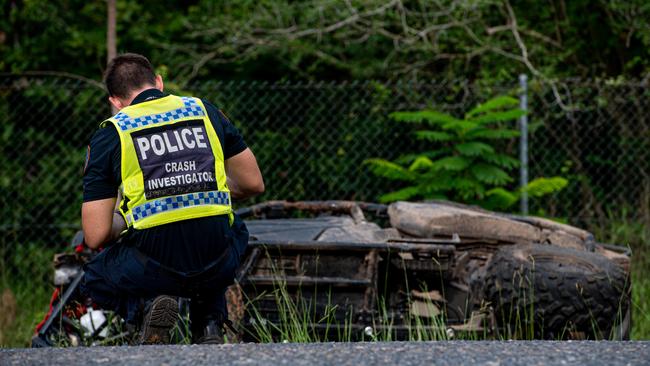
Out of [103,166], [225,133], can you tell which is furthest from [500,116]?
[103,166]

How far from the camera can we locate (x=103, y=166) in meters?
4.17

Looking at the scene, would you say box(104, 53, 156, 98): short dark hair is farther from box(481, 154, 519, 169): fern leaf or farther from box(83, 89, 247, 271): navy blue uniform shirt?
box(481, 154, 519, 169): fern leaf

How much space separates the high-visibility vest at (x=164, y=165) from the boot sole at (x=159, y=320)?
0.33m

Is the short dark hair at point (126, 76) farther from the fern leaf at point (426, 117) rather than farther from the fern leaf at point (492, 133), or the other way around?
the fern leaf at point (492, 133)

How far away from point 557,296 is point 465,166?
12.3 ft

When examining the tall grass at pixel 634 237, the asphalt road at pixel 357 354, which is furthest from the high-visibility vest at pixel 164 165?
the tall grass at pixel 634 237

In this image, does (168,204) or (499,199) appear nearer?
(168,204)

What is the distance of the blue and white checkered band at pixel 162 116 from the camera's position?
417cm

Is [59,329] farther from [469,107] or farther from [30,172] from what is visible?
[469,107]

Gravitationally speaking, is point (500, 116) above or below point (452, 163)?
above

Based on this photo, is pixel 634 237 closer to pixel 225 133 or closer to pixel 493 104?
pixel 493 104

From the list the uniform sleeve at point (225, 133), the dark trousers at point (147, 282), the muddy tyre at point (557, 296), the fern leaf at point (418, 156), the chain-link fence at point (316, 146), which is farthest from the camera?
the chain-link fence at point (316, 146)

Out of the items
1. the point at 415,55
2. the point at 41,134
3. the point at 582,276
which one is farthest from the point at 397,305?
the point at 415,55

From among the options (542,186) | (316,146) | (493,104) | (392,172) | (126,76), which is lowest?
(542,186)
